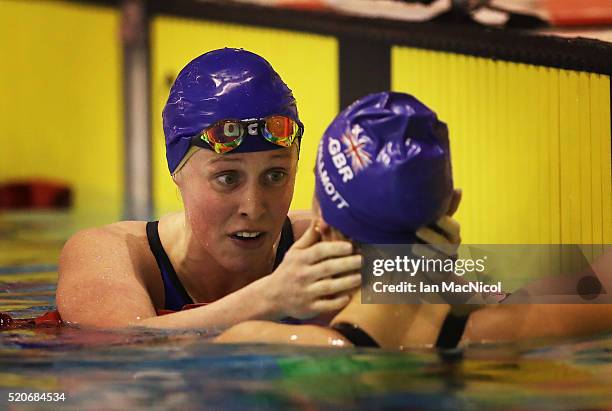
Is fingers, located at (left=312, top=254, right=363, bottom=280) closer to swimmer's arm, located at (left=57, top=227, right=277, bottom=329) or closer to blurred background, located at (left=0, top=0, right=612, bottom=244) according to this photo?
swimmer's arm, located at (left=57, top=227, right=277, bottom=329)

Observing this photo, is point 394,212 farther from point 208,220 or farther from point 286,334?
point 208,220

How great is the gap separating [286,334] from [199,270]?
54.6 inches

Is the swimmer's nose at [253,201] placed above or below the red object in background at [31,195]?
above

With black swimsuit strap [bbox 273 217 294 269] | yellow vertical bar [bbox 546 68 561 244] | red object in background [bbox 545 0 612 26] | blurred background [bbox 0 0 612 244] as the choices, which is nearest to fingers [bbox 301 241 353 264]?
black swimsuit strap [bbox 273 217 294 269]

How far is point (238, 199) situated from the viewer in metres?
4.23

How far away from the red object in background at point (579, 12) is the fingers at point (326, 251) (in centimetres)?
637

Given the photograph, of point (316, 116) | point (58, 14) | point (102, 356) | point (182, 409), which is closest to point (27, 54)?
point (58, 14)

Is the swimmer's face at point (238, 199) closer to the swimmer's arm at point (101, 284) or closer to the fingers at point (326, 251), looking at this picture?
the swimmer's arm at point (101, 284)

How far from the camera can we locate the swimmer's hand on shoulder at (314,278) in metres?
3.29

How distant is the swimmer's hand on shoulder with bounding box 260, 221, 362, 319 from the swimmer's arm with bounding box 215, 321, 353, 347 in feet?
0.23

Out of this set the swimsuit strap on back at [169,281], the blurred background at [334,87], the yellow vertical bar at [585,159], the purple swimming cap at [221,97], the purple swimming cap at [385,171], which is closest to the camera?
the purple swimming cap at [385,171]

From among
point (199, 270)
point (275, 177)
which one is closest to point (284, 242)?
point (199, 270)

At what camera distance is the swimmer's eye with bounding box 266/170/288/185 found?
14.0ft

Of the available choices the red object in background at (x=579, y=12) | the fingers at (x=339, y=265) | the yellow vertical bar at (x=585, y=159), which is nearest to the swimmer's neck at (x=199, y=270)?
the fingers at (x=339, y=265)
